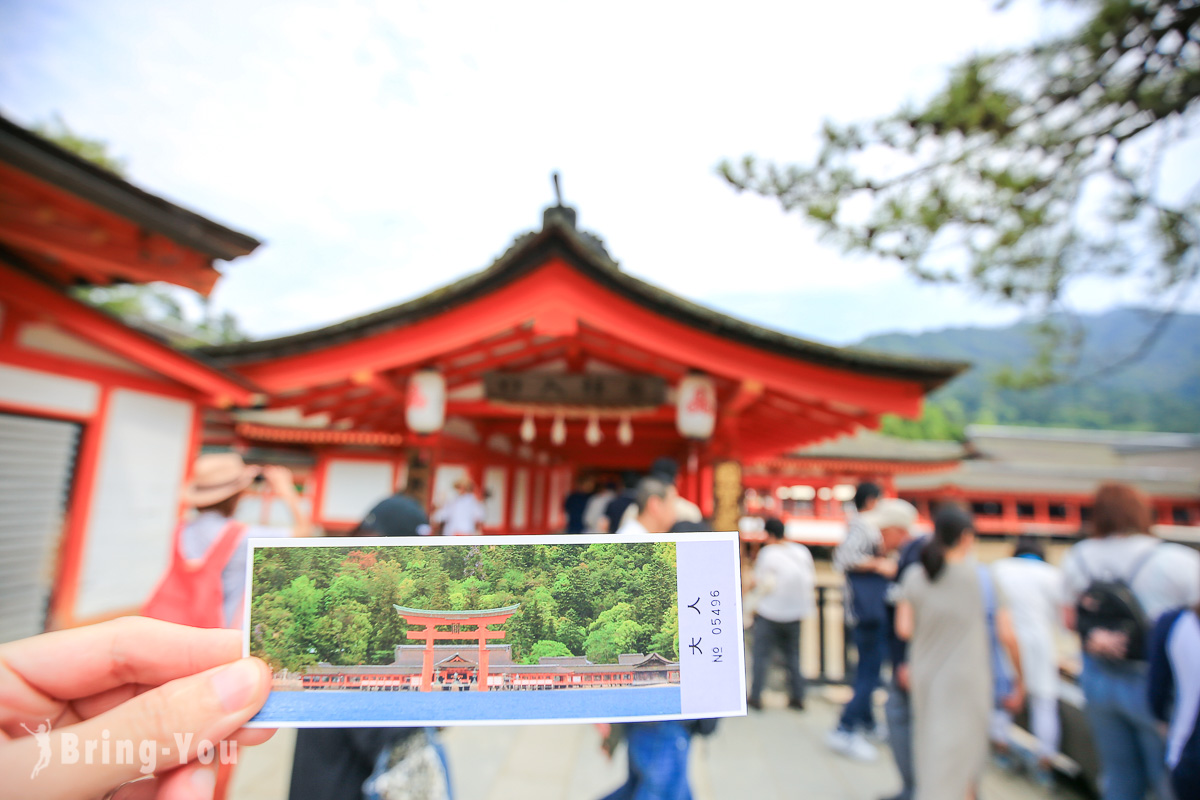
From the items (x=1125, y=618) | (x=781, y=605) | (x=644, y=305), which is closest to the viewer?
(x=1125, y=618)

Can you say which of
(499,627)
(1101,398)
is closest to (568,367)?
(499,627)

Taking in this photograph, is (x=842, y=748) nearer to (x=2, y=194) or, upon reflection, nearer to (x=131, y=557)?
(x=131, y=557)

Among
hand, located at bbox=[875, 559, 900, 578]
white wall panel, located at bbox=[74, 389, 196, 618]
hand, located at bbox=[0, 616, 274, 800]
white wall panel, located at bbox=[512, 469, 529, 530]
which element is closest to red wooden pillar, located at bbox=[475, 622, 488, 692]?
hand, located at bbox=[0, 616, 274, 800]

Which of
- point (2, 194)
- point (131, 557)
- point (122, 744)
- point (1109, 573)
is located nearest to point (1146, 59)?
point (1109, 573)

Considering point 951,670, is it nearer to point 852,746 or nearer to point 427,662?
point 852,746

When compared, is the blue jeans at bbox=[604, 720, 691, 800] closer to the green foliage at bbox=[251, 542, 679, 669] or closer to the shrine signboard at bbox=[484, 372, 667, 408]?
the green foliage at bbox=[251, 542, 679, 669]

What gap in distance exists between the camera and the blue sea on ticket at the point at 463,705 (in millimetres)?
812

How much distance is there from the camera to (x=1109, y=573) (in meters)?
2.29

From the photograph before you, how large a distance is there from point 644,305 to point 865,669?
2.84 metres

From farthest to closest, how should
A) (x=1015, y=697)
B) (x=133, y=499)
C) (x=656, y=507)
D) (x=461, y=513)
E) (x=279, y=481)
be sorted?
(x=461, y=513) → (x=133, y=499) → (x=1015, y=697) → (x=279, y=481) → (x=656, y=507)

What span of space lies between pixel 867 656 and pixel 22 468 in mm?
5584

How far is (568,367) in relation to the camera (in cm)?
479

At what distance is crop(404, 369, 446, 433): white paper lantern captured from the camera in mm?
4094

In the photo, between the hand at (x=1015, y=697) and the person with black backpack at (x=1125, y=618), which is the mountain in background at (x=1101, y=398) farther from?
the person with black backpack at (x=1125, y=618)
